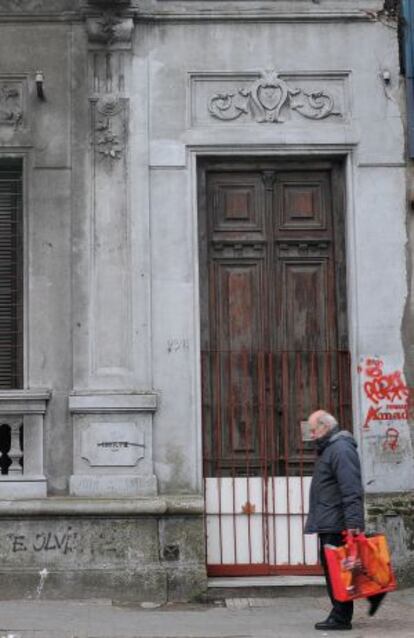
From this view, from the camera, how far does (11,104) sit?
Answer: 10695 mm

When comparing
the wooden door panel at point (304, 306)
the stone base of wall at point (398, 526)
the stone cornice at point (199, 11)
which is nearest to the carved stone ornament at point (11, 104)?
the stone cornice at point (199, 11)

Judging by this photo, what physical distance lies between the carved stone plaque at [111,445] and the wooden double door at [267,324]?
73 centimetres

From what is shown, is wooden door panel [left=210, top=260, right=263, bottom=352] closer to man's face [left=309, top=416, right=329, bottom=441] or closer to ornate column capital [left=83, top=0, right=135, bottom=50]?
man's face [left=309, top=416, right=329, bottom=441]

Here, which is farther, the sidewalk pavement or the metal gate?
the metal gate

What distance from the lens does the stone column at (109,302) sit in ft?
33.7

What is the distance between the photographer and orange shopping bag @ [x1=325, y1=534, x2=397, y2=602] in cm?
833

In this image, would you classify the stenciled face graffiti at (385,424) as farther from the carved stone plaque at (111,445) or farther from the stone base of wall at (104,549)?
the carved stone plaque at (111,445)

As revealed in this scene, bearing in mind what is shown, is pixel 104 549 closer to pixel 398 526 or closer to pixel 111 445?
pixel 111 445

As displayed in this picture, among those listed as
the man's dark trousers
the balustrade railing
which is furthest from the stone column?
the man's dark trousers

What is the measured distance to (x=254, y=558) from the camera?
34.4 feet

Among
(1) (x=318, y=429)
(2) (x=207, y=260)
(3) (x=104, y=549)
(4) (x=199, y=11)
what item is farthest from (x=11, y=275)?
(1) (x=318, y=429)

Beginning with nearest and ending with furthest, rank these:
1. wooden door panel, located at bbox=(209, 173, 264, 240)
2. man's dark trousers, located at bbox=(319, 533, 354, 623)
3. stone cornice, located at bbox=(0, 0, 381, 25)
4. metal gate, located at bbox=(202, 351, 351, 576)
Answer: man's dark trousers, located at bbox=(319, 533, 354, 623)
metal gate, located at bbox=(202, 351, 351, 576)
stone cornice, located at bbox=(0, 0, 381, 25)
wooden door panel, located at bbox=(209, 173, 264, 240)

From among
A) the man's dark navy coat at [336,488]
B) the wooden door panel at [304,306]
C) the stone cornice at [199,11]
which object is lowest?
the man's dark navy coat at [336,488]

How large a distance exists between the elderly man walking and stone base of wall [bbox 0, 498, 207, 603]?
1.74m
